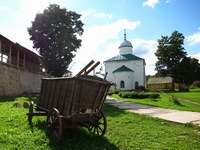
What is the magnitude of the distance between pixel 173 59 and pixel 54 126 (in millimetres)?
56223

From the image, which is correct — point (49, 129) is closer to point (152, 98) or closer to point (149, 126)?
point (149, 126)

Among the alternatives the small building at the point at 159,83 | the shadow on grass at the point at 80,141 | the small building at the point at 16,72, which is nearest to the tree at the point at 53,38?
the small building at the point at 16,72

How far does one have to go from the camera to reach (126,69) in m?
58.8

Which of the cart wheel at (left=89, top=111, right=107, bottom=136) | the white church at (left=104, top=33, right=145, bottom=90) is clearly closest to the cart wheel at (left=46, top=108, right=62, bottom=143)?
the cart wheel at (left=89, top=111, right=107, bottom=136)

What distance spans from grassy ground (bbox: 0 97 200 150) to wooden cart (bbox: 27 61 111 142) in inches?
17.3

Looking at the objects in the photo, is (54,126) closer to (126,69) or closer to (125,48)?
(126,69)

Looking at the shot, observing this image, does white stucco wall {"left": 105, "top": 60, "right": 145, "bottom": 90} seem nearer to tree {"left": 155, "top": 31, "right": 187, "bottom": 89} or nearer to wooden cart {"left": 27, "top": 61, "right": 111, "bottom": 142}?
tree {"left": 155, "top": 31, "right": 187, "bottom": 89}

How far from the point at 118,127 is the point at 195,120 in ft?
15.2

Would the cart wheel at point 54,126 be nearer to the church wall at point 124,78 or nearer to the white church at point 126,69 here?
the white church at point 126,69

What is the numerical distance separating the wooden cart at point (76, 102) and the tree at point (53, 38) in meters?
26.2

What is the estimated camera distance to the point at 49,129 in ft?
26.1

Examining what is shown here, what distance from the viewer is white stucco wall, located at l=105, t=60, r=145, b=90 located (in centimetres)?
5816

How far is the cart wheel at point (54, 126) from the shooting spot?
7.22 metres

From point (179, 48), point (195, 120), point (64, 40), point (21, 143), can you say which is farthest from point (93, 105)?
point (179, 48)
